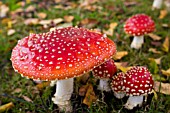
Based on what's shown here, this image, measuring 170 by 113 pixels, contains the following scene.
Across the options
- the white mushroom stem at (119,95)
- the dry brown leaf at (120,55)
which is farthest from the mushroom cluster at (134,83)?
the dry brown leaf at (120,55)

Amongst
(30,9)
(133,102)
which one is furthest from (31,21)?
(133,102)

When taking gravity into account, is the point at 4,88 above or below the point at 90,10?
below

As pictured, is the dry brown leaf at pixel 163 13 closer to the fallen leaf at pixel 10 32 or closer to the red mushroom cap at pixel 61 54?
the red mushroom cap at pixel 61 54

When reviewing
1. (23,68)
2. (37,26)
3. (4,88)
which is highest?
(23,68)

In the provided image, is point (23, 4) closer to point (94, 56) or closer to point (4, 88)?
point (4, 88)

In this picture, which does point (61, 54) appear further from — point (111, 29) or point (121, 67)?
point (111, 29)

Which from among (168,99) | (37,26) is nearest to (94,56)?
(168,99)

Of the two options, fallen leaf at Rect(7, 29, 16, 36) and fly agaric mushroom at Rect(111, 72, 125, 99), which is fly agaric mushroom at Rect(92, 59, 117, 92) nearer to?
fly agaric mushroom at Rect(111, 72, 125, 99)
